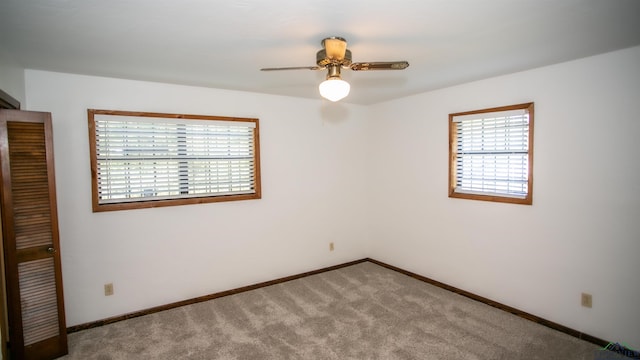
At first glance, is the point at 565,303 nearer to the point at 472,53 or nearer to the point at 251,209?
the point at 472,53

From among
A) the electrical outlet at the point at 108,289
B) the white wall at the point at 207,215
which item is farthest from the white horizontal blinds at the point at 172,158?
the electrical outlet at the point at 108,289

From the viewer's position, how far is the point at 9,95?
238 cm

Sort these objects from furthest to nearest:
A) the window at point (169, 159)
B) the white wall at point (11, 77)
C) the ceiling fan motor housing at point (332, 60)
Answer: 1. the window at point (169, 159)
2. the white wall at point (11, 77)
3. the ceiling fan motor housing at point (332, 60)

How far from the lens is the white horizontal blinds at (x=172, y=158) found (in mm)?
3088

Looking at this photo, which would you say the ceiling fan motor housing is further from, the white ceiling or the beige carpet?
the beige carpet

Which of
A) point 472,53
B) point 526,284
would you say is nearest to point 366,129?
point 472,53

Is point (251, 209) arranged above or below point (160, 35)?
below

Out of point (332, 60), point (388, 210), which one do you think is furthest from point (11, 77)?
point (388, 210)

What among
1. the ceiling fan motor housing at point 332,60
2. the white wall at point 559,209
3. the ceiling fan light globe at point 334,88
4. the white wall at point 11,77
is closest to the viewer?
the ceiling fan light globe at point 334,88

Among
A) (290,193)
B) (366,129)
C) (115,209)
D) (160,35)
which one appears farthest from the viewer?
(366,129)

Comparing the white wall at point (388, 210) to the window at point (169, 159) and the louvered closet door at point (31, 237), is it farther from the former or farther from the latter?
the louvered closet door at point (31, 237)

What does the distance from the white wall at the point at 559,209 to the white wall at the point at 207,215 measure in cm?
123

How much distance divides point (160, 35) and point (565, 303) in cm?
396

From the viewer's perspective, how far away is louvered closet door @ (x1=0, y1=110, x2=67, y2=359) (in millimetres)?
2328
